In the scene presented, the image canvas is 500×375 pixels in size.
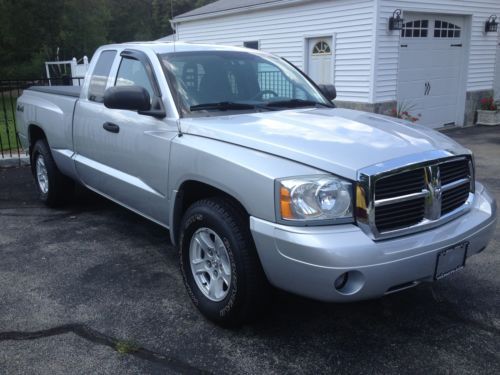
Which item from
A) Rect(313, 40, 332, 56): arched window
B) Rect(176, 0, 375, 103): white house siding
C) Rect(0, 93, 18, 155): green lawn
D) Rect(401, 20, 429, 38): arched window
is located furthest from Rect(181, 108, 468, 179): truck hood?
Rect(313, 40, 332, 56): arched window

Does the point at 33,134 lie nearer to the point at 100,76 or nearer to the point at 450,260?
the point at 100,76

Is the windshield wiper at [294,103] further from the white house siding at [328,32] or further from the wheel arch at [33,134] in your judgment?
the white house siding at [328,32]

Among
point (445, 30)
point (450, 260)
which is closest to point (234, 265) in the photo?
point (450, 260)

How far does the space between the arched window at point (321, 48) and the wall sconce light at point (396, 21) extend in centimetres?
203

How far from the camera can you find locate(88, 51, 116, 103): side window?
479 cm

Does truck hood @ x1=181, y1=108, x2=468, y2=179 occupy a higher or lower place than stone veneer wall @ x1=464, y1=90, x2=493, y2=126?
higher

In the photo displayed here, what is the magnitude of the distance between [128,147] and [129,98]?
1.89ft

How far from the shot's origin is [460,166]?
336cm

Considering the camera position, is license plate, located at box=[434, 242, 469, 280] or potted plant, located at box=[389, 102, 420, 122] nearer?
license plate, located at box=[434, 242, 469, 280]

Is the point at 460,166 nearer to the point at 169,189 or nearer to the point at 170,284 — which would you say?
the point at 169,189

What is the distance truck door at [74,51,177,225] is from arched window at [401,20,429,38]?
28.9 feet

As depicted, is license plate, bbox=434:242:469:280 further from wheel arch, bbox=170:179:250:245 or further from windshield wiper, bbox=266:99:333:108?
windshield wiper, bbox=266:99:333:108

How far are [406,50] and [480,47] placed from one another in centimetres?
289

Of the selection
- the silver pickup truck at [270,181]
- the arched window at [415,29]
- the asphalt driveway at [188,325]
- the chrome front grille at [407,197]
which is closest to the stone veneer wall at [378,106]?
the arched window at [415,29]
